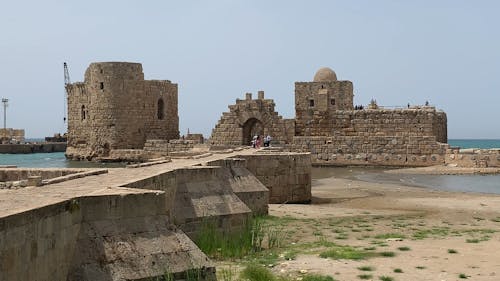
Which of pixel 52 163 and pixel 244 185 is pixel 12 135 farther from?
pixel 244 185

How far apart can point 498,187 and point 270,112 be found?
14.2 m

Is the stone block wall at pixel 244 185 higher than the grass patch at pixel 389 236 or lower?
higher

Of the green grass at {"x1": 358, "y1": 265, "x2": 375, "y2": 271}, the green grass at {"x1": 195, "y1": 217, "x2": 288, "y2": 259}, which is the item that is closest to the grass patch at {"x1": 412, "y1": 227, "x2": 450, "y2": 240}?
the green grass at {"x1": 195, "y1": 217, "x2": 288, "y2": 259}

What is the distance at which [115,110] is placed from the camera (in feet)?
119

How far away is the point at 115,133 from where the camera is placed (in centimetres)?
3681

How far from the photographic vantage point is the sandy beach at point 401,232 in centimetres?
798

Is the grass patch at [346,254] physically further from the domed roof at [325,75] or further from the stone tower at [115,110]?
the domed roof at [325,75]

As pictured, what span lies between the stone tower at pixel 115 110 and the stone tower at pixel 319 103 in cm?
828

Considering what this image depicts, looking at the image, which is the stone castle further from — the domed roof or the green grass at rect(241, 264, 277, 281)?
the green grass at rect(241, 264, 277, 281)

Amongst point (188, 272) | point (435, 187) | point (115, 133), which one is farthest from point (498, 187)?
point (115, 133)

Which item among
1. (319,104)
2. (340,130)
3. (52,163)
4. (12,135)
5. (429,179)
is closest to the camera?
(429,179)

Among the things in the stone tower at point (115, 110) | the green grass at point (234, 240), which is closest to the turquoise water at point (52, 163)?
the stone tower at point (115, 110)

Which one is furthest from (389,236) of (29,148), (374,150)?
A: (29,148)

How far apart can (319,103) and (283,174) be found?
59.1ft
